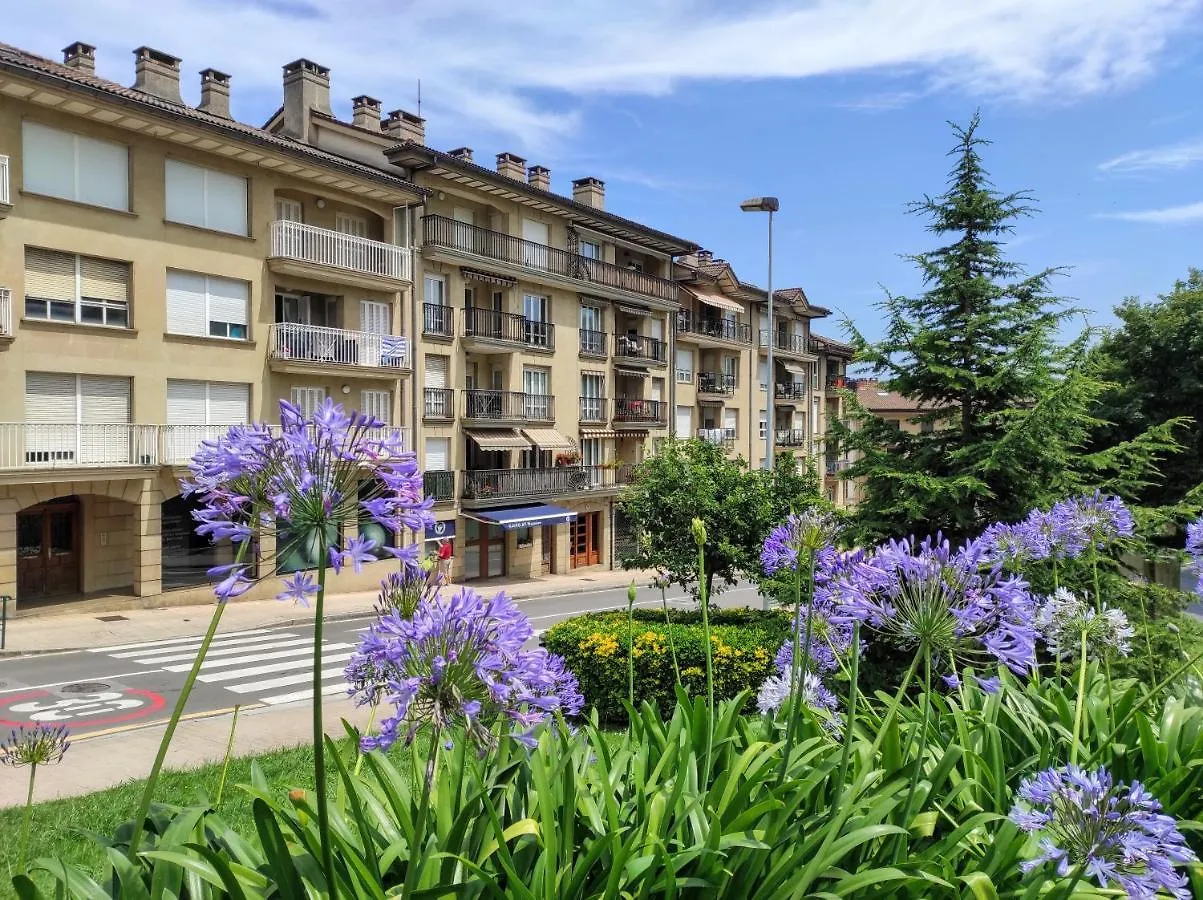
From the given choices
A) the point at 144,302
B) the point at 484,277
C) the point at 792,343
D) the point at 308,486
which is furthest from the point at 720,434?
the point at 308,486

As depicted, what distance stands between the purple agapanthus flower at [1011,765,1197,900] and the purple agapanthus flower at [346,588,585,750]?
167 cm

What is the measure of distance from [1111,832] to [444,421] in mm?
29877

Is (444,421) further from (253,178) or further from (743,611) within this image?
(743,611)

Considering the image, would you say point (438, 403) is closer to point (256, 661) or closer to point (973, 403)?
point (256, 661)

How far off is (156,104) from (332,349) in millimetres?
7950

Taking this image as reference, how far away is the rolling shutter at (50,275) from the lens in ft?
70.0

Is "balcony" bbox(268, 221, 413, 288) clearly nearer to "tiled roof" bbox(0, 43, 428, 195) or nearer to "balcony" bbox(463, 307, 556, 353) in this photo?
"tiled roof" bbox(0, 43, 428, 195)

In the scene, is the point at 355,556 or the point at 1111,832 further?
the point at 1111,832

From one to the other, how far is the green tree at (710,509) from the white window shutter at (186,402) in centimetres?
1254

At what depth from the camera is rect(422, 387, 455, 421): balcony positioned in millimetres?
31031

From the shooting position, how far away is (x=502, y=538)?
1372 inches

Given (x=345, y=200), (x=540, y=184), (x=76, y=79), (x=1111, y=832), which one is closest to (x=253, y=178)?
(x=345, y=200)

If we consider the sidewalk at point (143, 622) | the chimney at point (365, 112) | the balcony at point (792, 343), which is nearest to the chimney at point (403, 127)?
the chimney at point (365, 112)

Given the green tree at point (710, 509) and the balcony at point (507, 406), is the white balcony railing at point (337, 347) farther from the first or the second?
the green tree at point (710, 509)
